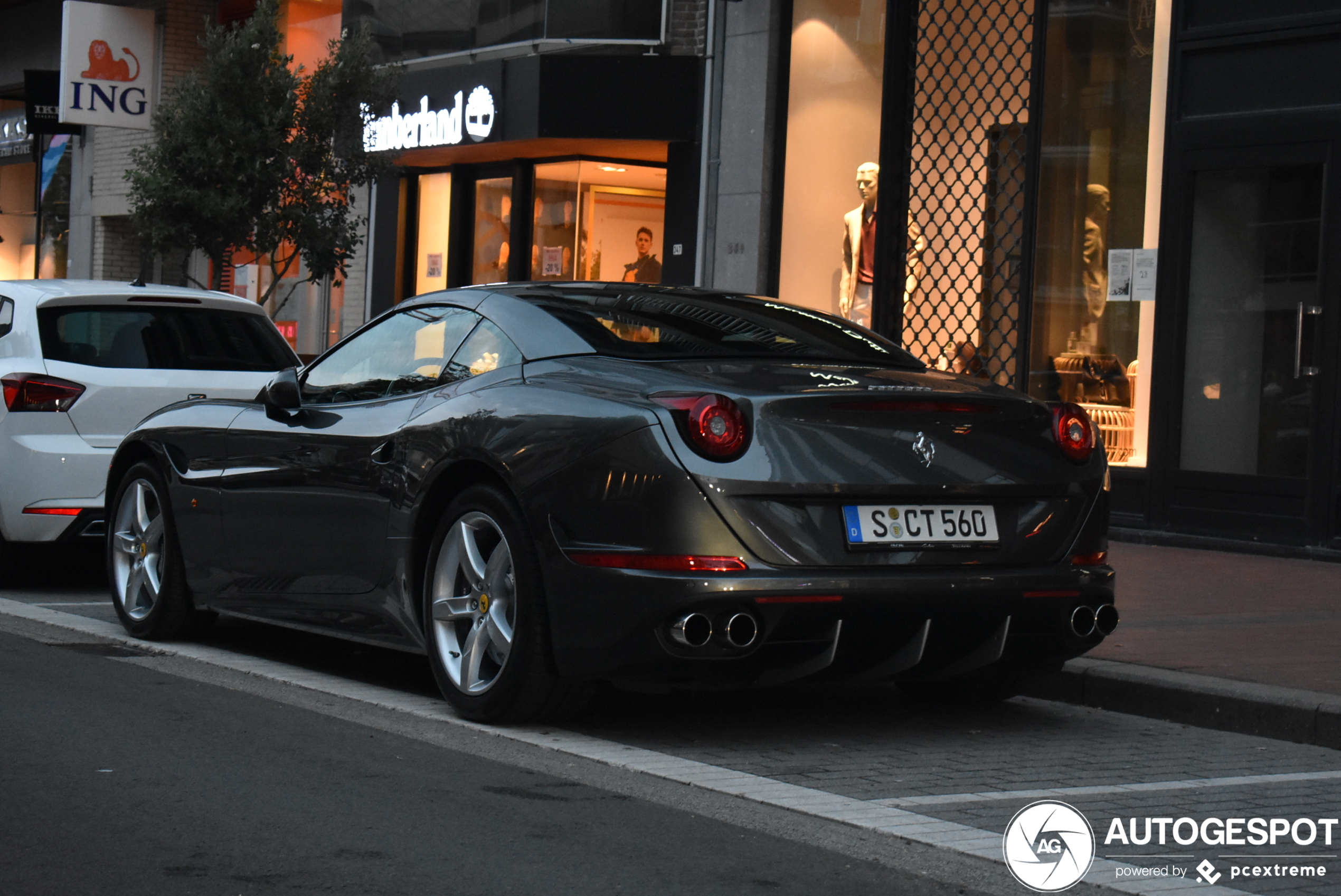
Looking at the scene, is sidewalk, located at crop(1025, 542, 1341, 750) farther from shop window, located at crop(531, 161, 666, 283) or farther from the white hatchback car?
shop window, located at crop(531, 161, 666, 283)

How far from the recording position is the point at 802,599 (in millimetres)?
4992

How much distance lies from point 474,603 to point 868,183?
9757 mm

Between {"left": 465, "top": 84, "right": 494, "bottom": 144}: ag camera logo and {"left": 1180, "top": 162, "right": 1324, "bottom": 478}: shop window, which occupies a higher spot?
{"left": 465, "top": 84, "right": 494, "bottom": 144}: ag camera logo

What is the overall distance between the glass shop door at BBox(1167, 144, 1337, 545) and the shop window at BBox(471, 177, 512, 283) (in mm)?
8112

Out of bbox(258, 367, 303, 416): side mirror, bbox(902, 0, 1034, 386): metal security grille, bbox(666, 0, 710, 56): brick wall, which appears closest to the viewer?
bbox(258, 367, 303, 416): side mirror

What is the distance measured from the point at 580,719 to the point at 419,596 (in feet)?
2.19

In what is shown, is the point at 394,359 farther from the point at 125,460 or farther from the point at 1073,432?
the point at 1073,432

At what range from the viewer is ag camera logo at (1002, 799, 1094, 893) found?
395 centimetres

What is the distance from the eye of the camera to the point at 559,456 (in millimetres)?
5250

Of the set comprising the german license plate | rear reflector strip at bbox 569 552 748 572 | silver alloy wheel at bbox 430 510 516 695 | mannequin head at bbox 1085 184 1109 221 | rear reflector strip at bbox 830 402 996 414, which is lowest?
silver alloy wheel at bbox 430 510 516 695

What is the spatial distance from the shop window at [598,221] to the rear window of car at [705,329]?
34.4ft

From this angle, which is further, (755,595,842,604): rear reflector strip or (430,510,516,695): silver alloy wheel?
(430,510,516,695): silver alloy wheel

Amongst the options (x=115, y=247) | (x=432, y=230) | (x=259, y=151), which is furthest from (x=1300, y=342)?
(x=115, y=247)

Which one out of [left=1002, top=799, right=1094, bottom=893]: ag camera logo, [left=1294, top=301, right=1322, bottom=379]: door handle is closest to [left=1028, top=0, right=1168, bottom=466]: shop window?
[left=1294, top=301, right=1322, bottom=379]: door handle
